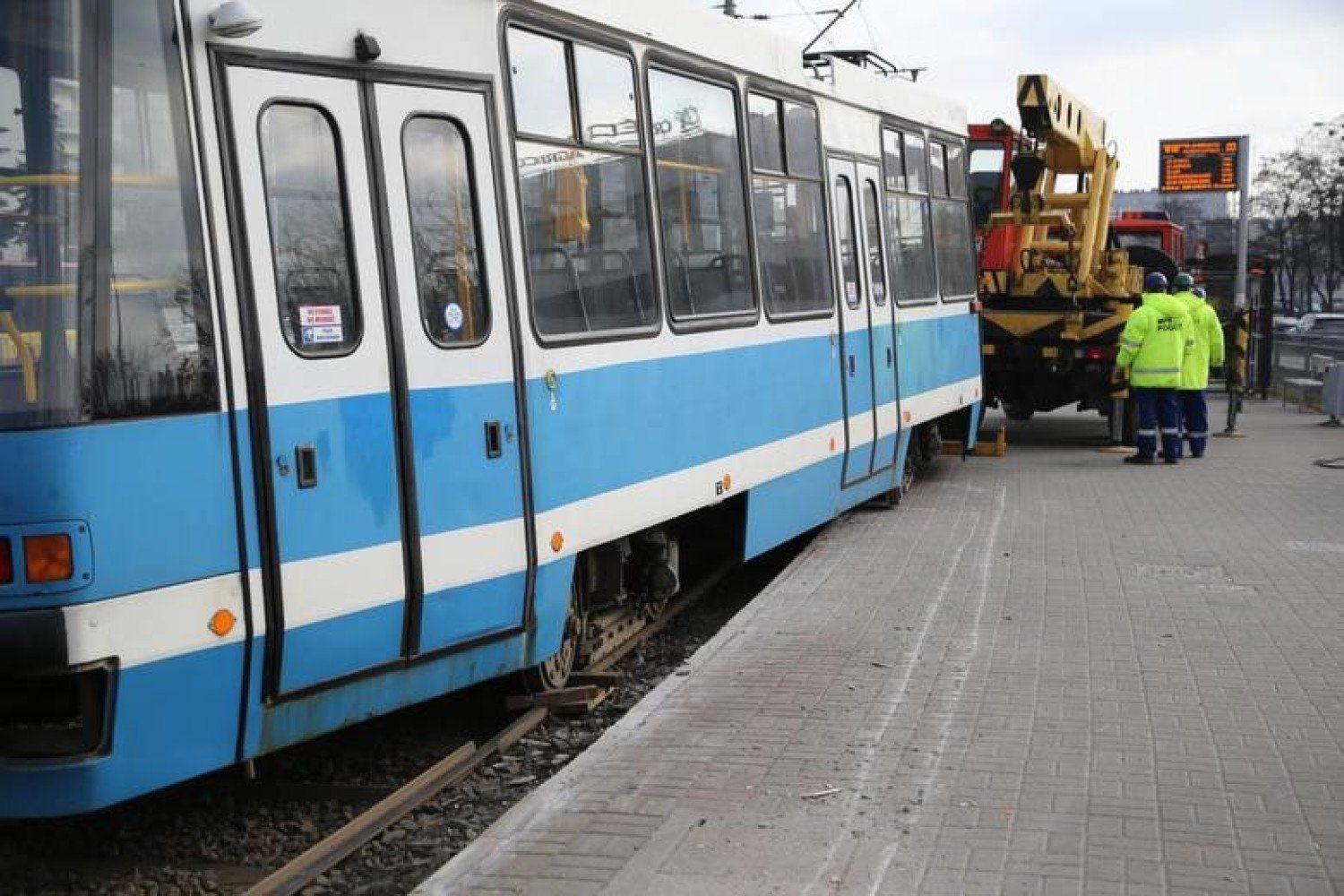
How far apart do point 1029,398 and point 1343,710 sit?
12536 millimetres

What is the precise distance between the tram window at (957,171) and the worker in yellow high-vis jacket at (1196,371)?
379 centimetres

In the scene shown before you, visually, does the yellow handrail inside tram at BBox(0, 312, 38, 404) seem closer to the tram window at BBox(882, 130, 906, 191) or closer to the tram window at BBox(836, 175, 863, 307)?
the tram window at BBox(836, 175, 863, 307)

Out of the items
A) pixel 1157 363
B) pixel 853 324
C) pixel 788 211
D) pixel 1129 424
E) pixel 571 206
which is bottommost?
pixel 1129 424

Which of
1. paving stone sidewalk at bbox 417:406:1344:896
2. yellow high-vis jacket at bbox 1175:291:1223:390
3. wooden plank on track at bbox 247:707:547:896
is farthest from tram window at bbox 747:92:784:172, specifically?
yellow high-vis jacket at bbox 1175:291:1223:390

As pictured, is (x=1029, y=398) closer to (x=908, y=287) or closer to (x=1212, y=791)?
(x=908, y=287)

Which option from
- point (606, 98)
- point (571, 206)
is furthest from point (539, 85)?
point (606, 98)

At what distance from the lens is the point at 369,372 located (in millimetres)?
5488

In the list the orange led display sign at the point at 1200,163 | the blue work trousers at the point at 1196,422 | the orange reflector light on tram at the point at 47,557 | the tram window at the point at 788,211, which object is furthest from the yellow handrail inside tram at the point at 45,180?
the orange led display sign at the point at 1200,163

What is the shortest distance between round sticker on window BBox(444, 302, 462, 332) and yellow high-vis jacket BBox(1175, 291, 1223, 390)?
40.2ft

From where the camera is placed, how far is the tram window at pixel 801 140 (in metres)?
9.81

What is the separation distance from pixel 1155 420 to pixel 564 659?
35.8ft

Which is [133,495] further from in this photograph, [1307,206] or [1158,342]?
[1307,206]

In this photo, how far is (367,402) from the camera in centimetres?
546

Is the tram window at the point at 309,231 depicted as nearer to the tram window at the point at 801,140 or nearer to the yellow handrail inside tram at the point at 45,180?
the yellow handrail inside tram at the point at 45,180
